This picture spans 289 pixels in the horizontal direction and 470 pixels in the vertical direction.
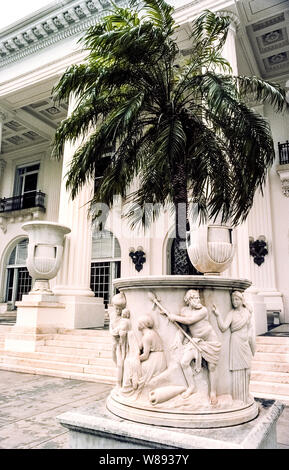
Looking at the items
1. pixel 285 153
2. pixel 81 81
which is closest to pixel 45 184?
pixel 285 153

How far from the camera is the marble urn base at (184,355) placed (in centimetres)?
274

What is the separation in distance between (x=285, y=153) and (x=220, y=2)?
209 inches

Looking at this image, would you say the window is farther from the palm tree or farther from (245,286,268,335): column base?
(245,286,268,335): column base

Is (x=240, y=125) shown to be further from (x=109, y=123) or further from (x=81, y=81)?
(x=81, y=81)

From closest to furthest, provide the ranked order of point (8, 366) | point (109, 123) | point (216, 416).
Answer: point (216, 416) < point (109, 123) < point (8, 366)

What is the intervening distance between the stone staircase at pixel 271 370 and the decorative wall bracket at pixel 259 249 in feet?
18.8

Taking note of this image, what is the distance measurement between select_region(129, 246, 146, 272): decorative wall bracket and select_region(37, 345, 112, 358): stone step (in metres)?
6.26

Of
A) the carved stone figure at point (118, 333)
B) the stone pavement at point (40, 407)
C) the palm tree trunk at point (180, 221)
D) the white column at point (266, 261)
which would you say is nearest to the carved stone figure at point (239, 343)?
the stone pavement at point (40, 407)

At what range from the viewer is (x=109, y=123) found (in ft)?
17.4

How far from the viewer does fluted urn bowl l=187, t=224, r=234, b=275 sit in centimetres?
534

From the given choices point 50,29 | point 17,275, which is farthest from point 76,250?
point 17,275

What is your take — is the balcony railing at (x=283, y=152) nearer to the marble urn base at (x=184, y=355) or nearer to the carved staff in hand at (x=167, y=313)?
the marble urn base at (x=184, y=355)

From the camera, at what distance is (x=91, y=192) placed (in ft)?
30.1

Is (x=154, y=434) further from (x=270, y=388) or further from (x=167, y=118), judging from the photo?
(x=167, y=118)
